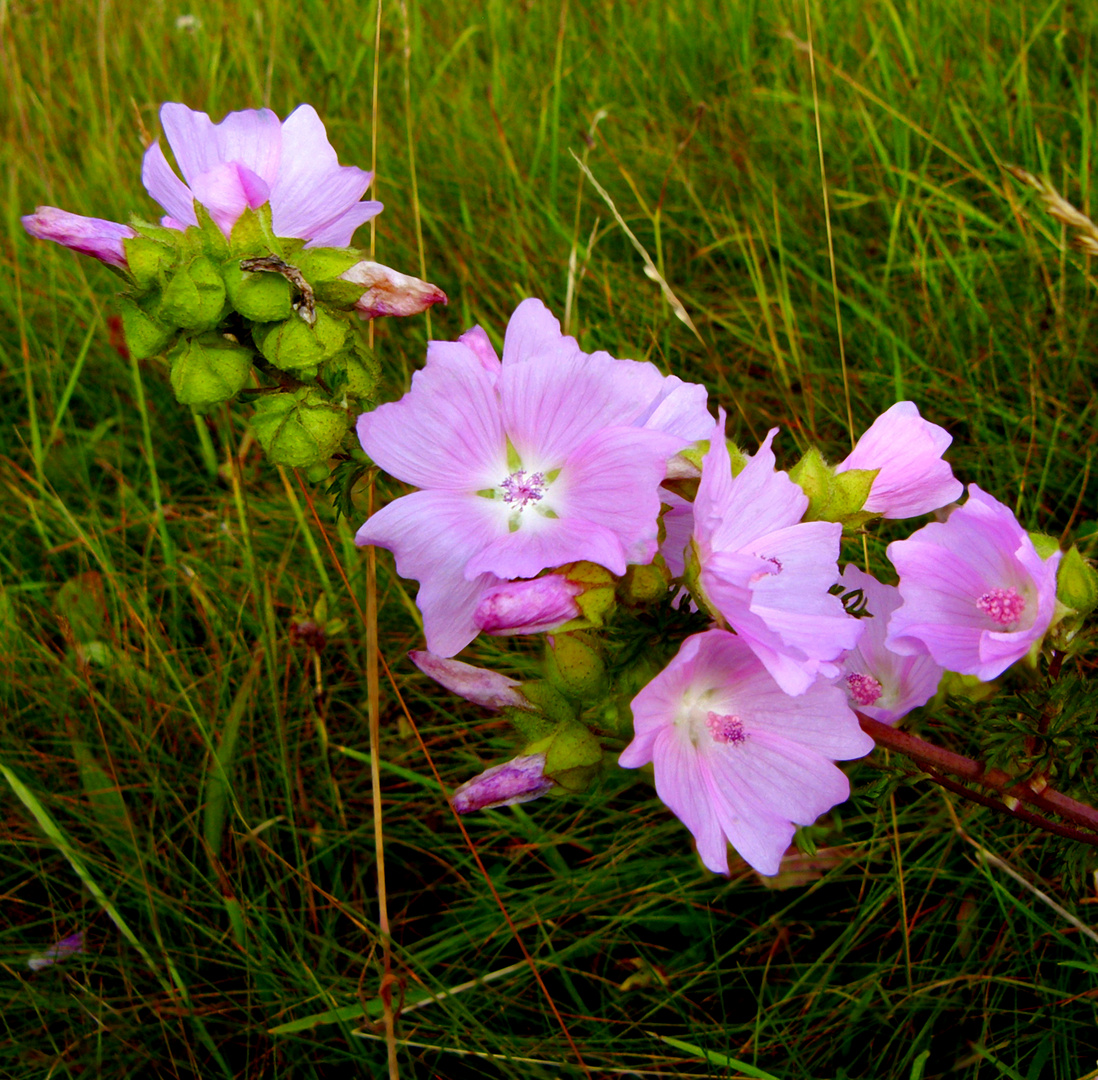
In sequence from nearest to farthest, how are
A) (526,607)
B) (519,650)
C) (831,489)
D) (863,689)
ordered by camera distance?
(526,607)
(831,489)
(863,689)
(519,650)

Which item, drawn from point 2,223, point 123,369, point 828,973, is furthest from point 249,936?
point 2,223

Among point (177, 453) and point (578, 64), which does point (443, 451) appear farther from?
point (578, 64)

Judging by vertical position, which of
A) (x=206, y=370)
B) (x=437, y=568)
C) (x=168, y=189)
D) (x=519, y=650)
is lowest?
(x=519, y=650)

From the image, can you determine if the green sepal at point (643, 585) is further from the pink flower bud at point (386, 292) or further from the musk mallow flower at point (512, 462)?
the pink flower bud at point (386, 292)

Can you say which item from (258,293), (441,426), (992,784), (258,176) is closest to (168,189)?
(258,176)

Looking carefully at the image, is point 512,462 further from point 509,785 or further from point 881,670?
point 881,670

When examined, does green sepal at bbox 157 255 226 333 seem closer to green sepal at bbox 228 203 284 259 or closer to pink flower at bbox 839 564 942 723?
green sepal at bbox 228 203 284 259
